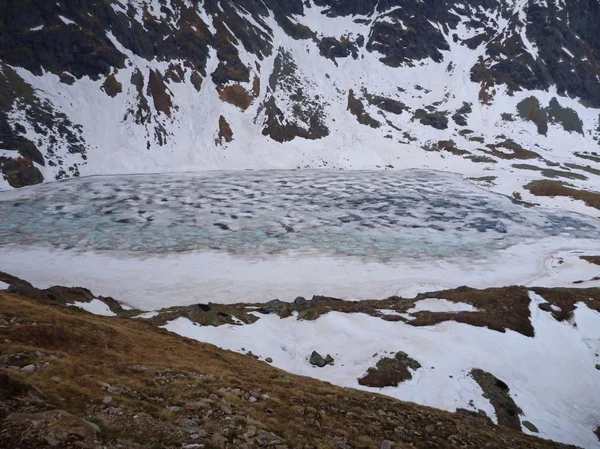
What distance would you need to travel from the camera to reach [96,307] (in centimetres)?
1917

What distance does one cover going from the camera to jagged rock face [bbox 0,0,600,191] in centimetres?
6475

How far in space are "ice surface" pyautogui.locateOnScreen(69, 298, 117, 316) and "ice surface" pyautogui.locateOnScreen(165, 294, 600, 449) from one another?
11.5 feet

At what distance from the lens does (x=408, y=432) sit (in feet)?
32.8

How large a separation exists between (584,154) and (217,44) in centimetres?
8761

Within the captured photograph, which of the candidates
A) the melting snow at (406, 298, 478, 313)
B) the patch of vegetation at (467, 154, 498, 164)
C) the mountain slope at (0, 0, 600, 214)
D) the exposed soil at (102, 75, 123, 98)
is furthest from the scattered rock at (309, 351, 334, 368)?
the patch of vegetation at (467, 154, 498, 164)

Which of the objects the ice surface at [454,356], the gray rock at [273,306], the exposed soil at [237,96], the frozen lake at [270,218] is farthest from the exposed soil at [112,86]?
the ice surface at [454,356]

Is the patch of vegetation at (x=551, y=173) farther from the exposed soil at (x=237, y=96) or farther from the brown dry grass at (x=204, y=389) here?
the brown dry grass at (x=204, y=389)

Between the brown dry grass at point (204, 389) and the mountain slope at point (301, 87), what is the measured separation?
45369 millimetres

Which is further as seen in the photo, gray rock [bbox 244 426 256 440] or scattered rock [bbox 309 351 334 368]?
scattered rock [bbox 309 351 334 368]

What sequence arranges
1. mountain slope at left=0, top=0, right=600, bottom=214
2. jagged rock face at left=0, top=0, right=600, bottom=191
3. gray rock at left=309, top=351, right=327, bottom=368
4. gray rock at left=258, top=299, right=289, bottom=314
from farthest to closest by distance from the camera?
1. mountain slope at left=0, top=0, right=600, bottom=214
2. jagged rock face at left=0, top=0, right=600, bottom=191
3. gray rock at left=258, top=299, right=289, bottom=314
4. gray rock at left=309, top=351, right=327, bottom=368

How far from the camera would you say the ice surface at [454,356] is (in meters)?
15.1

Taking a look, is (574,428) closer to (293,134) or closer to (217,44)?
(293,134)

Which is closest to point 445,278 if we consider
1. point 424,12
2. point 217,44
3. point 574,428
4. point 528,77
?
point 574,428

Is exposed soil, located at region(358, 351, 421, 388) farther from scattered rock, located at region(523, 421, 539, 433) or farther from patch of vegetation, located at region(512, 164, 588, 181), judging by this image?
patch of vegetation, located at region(512, 164, 588, 181)
